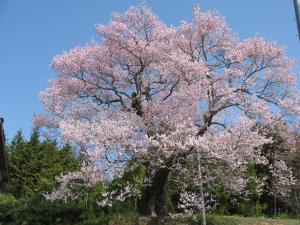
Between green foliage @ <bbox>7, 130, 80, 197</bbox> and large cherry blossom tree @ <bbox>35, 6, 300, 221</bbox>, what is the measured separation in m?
10.00

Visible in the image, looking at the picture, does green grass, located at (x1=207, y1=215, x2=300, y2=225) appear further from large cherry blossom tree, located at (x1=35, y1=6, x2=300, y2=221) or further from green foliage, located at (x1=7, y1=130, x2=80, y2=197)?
green foliage, located at (x1=7, y1=130, x2=80, y2=197)

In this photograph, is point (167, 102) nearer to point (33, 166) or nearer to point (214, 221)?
point (214, 221)

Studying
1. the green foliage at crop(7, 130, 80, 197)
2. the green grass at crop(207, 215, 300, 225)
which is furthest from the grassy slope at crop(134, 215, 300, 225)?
the green foliage at crop(7, 130, 80, 197)

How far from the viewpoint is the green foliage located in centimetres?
2681

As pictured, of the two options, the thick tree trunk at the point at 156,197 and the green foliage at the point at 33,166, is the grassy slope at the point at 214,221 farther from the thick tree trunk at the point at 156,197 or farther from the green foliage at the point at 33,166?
the green foliage at the point at 33,166

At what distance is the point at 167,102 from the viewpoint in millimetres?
15508

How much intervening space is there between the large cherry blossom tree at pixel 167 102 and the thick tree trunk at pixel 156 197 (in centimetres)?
3

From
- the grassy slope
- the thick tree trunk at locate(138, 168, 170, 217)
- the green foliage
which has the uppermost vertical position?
the green foliage

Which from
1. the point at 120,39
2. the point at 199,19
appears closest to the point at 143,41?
the point at 120,39

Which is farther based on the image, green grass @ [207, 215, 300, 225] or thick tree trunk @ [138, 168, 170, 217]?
green grass @ [207, 215, 300, 225]

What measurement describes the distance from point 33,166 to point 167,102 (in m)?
14.6

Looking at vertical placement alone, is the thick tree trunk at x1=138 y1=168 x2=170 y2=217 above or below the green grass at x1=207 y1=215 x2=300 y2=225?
above

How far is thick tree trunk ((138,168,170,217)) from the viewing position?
16031mm

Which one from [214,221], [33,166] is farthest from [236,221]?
[33,166]
